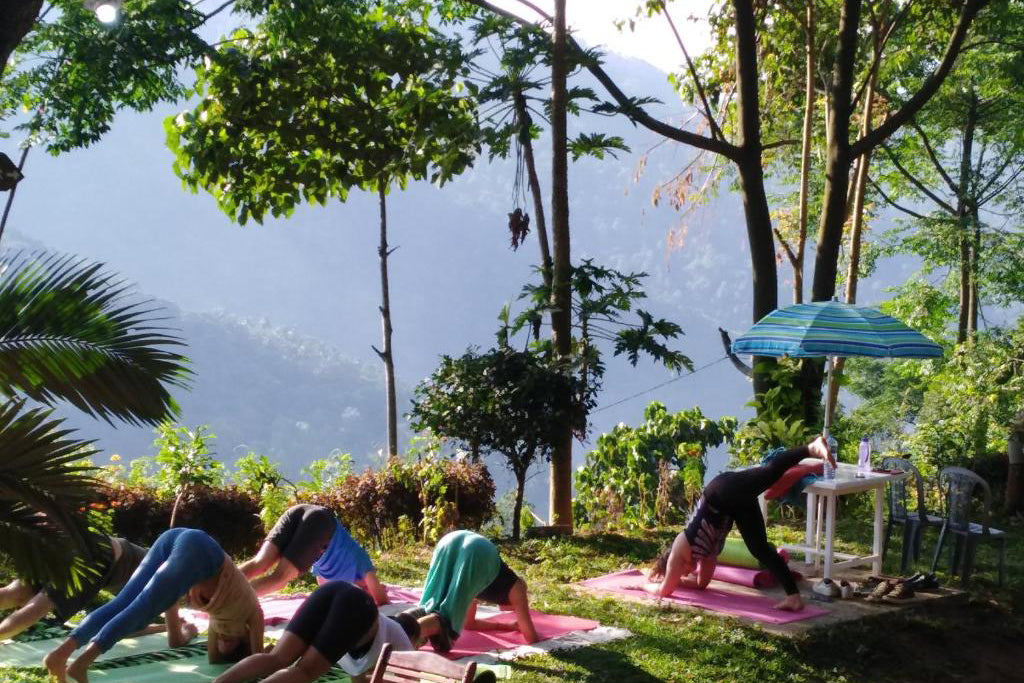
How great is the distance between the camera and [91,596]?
6172 millimetres

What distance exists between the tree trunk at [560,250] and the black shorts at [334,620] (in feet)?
19.8

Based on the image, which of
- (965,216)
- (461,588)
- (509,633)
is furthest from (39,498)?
(965,216)

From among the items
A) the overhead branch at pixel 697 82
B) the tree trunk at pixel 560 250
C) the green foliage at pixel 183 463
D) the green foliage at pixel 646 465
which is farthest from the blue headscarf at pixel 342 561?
the overhead branch at pixel 697 82

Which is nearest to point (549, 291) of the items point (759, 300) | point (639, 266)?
point (759, 300)

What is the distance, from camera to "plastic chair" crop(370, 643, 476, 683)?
440 cm

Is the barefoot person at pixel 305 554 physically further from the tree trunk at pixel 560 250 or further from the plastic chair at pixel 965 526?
the plastic chair at pixel 965 526

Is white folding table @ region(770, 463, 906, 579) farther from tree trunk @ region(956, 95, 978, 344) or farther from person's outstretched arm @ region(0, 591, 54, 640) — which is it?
tree trunk @ region(956, 95, 978, 344)

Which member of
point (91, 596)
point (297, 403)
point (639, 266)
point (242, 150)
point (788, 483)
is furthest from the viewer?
point (639, 266)

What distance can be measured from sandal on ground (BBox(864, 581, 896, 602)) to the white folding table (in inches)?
12.5

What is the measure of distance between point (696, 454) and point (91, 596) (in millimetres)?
8340

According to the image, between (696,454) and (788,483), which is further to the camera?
(696,454)

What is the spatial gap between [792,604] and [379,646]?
3244mm

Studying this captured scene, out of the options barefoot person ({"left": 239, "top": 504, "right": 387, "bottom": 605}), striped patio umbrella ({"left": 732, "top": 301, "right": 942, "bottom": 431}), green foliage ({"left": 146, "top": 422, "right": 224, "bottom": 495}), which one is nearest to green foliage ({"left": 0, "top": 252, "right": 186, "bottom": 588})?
barefoot person ({"left": 239, "top": 504, "right": 387, "bottom": 605})

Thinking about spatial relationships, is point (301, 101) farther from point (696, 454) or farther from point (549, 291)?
point (696, 454)
